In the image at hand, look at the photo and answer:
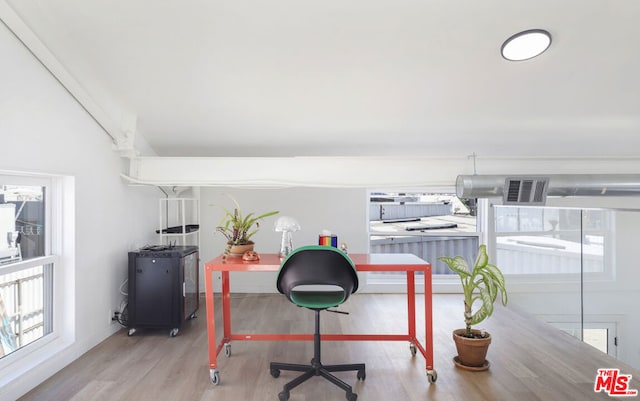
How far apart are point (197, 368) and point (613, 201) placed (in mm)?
4661

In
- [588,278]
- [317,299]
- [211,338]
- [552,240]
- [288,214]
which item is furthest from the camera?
[288,214]

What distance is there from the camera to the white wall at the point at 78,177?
7.75 feet

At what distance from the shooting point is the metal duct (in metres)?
3.58

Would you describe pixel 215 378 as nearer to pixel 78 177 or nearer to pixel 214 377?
pixel 214 377

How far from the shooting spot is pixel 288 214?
530cm

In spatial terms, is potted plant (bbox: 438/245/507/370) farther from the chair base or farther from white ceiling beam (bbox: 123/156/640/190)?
white ceiling beam (bbox: 123/156/640/190)

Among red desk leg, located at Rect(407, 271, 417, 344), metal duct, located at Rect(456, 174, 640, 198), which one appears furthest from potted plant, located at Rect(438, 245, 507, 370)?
metal duct, located at Rect(456, 174, 640, 198)

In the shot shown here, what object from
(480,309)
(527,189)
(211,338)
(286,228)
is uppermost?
(527,189)

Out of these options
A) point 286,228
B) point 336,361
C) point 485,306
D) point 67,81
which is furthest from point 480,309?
point 67,81

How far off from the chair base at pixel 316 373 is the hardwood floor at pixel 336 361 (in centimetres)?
7

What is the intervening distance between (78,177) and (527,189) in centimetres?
393

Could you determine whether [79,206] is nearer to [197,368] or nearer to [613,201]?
[197,368]

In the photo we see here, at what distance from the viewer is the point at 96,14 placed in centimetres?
244

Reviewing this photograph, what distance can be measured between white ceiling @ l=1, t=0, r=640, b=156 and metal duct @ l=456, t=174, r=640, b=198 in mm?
452
